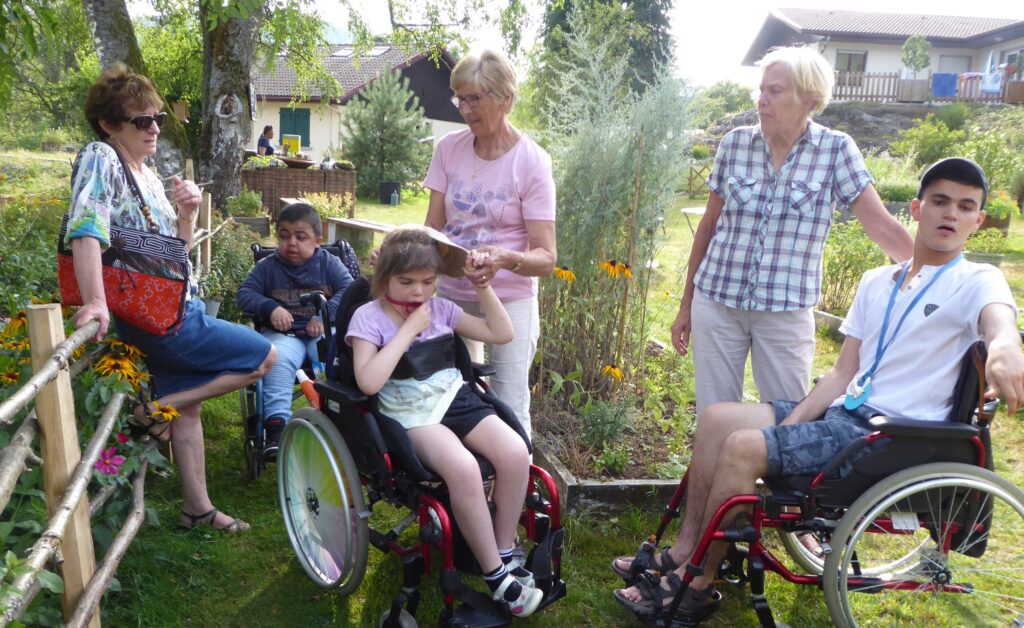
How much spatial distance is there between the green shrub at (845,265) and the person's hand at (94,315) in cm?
586

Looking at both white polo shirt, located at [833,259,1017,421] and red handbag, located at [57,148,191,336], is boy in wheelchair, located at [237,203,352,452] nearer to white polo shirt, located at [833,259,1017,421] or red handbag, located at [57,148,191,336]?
red handbag, located at [57,148,191,336]

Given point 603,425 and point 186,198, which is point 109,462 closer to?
point 186,198

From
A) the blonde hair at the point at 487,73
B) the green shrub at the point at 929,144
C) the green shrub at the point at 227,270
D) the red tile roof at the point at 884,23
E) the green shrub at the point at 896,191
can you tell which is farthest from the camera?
the red tile roof at the point at 884,23

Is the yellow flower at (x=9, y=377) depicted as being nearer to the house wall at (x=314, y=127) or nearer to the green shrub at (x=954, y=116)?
the green shrub at (x=954, y=116)

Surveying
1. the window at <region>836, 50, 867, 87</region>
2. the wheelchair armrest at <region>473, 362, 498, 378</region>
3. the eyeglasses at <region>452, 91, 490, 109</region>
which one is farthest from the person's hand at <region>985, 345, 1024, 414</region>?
the window at <region>836, 50, 867, 87</region>

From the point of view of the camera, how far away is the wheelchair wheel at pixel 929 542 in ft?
7.55

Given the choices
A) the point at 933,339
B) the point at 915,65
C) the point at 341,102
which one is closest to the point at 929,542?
the point at 933,339

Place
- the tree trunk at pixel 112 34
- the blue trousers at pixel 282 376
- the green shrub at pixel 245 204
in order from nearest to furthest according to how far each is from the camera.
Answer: the blue trousers at pixel 282 376, the tree trunk at pixel 112 34, the green shrub at pixel 245 204

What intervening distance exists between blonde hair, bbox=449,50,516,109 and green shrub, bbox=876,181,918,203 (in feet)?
34.2

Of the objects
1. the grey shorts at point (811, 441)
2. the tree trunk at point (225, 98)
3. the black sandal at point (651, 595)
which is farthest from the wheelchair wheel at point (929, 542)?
the tree trunk at point (225, 98)

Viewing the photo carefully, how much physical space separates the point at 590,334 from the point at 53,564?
9.38 feet

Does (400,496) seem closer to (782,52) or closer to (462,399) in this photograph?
(462,399)

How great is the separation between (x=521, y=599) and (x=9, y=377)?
1.72 m

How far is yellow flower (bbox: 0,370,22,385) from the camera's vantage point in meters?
2.47
